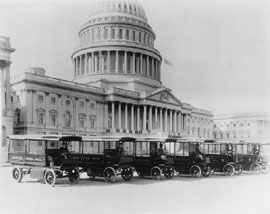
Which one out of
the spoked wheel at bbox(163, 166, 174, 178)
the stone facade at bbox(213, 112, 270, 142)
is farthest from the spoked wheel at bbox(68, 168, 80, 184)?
the stone facade at bbox(213, 112, 270, 142)

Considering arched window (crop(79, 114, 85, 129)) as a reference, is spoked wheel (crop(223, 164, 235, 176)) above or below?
below

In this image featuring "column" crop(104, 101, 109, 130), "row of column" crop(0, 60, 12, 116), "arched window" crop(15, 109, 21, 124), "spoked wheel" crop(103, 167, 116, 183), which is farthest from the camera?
"column" crop(104, 101, 109, 130)

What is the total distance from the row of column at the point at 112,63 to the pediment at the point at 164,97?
7.17m

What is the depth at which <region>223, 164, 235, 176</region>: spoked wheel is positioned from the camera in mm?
26281

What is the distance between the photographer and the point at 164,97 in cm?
7381

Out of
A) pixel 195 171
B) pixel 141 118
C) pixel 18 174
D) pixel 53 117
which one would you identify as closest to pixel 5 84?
pixel 53 117

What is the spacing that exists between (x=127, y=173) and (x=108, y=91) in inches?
1597

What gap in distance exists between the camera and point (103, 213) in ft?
47.7

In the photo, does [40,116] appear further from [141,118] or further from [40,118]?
[141,118]

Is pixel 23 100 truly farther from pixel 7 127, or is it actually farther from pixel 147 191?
pixel 147 191

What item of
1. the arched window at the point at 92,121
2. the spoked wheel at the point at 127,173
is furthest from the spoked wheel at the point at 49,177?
the arched window at the point at 92,121

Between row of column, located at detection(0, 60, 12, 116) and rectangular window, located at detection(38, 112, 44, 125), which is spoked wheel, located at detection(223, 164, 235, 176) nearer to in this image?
row of column, located at detection(0, 60, 12, 116)

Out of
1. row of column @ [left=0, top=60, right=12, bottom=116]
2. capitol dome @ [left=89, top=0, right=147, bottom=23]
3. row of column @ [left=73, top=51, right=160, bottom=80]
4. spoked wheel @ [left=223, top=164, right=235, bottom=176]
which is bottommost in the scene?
spoked wheel @ [left=223, top=164, right=235, bottom=176]

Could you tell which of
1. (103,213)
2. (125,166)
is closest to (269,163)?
(125,166)
